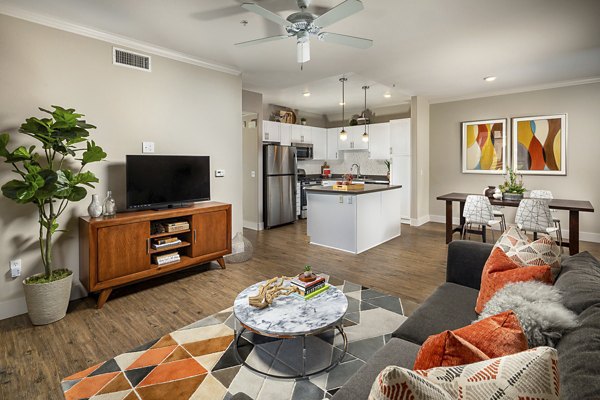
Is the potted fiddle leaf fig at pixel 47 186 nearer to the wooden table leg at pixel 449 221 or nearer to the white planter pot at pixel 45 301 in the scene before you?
the white planter pot at pixel 45 301

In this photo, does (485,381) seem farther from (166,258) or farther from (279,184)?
(279,184)

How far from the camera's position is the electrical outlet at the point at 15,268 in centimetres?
277

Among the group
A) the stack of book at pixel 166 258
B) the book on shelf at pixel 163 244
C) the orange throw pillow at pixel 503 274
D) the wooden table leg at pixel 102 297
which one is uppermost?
the orange throw pillow at pixel 503 274

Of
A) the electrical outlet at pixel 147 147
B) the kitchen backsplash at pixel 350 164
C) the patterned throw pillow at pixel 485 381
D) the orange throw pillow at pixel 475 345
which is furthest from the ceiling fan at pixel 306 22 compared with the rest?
the kitchen backsplash at pixel 350 164

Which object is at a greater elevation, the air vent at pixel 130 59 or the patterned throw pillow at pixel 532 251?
the air vent at pixel 130 59

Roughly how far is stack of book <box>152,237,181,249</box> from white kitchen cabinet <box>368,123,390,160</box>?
514 cm

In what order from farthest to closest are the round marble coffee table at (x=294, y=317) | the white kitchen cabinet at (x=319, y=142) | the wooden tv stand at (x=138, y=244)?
the white kitchen cabinet at (x=319, y=142), the wooden tv stand at (x=138, y=244), the round marble coffee table at (x=294, y=317)

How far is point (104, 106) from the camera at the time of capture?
324cm

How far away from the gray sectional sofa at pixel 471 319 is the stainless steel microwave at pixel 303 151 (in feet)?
17.3

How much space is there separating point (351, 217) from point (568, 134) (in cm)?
405

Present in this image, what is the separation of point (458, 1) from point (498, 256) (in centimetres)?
220

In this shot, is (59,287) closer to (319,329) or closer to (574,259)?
(319,329)

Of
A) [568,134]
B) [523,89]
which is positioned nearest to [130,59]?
[523,89]

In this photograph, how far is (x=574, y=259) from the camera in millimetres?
1647
